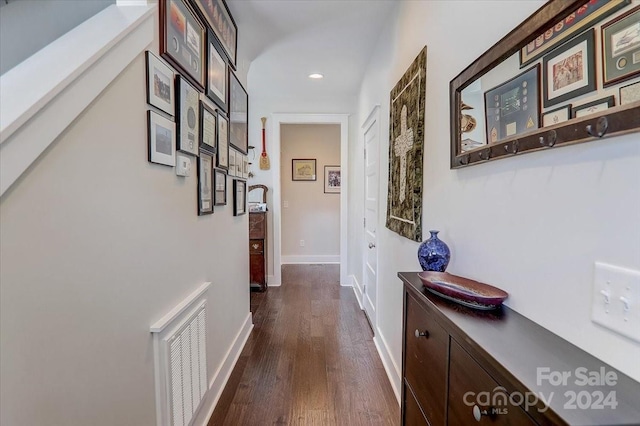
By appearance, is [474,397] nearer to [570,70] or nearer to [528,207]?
[528,207]

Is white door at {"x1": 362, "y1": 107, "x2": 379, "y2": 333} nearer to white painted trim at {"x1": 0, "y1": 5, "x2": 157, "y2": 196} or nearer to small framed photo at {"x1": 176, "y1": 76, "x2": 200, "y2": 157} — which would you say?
small framed photo at {"x1": 176, "y1": 76, "x2": 200, "y2": 157}

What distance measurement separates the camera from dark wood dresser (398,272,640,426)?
49 centimetres

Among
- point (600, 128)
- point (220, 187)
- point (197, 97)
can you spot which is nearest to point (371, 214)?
point (220, 187)

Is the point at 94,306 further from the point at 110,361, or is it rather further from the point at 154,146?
the point at 154,146

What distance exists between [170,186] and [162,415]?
0.92m

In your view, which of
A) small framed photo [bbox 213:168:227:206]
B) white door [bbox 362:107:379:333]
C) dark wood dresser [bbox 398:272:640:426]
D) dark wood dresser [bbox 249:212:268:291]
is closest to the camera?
dark wood dresser [bbox 398:272:640:426]

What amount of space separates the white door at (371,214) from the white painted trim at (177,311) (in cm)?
161

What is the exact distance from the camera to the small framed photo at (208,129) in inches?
62.0

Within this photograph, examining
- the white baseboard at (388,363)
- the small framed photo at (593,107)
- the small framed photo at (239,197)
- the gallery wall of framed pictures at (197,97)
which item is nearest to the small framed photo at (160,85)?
the gallery wall of framed pictures at (197,97)

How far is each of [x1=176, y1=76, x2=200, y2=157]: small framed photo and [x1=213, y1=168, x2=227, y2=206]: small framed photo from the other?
1.13 feet

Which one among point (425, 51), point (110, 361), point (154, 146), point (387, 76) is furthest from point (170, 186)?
point (387, 76)

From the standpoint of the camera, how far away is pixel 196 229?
5.26 ft

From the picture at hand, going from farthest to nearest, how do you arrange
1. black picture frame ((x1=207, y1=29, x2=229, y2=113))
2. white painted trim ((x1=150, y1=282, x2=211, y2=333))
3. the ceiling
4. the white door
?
1. the white door
2. the ceiling
3. black picture frame ((x1=207, y1=29, x2=229, y2=113))
4. white painted trim ((x1=150, y1=282, x2=211, y2=333))

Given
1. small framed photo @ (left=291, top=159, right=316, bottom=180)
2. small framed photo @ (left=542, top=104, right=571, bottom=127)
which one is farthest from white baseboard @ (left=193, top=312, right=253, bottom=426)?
small framed photo @ (left=291, top=159, right=316, bottom=180)
